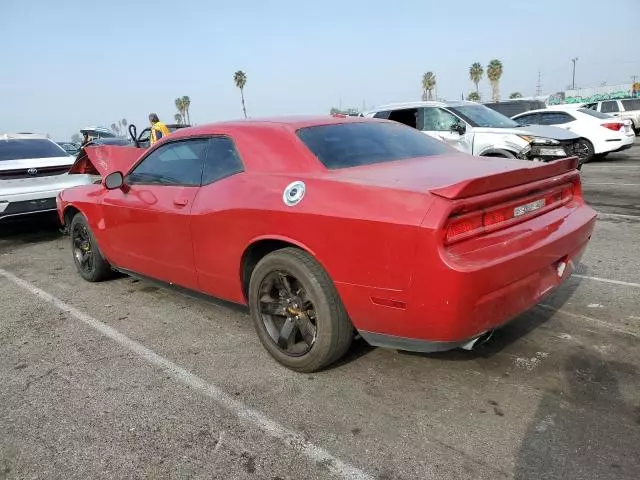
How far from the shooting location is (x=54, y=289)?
17.3 feet

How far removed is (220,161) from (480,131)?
6.45 metres

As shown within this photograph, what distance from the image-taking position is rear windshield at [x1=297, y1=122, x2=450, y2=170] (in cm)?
336

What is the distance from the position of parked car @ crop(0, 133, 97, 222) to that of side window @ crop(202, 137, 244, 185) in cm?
471

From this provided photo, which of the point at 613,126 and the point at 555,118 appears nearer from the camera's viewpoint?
the point at 613,126

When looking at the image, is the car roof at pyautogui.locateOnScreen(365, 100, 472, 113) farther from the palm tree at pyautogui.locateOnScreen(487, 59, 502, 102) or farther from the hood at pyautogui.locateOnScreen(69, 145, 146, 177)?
the palm tree at pyautogui.locateOnScreen(487, 59, 502, 102)

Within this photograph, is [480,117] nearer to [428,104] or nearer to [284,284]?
[428,104]

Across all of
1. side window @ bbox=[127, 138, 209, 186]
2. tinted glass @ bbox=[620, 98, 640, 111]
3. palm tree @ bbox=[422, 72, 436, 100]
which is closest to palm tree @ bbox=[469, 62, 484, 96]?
palm tree @ bbox=[422, 72, 436, 100]

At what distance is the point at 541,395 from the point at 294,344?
1.41 m

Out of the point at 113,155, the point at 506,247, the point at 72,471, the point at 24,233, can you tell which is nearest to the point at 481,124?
the point at 113,155

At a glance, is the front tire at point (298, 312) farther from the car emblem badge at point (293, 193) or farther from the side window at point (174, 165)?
the side window at point (174, 165)

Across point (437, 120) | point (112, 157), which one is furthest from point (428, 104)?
point (112, 157)

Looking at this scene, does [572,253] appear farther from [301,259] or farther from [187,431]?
[187,431]

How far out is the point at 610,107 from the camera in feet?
→ 75.4

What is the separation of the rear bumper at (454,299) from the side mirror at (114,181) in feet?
8.14
